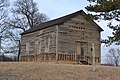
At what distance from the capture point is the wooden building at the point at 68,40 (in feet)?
109

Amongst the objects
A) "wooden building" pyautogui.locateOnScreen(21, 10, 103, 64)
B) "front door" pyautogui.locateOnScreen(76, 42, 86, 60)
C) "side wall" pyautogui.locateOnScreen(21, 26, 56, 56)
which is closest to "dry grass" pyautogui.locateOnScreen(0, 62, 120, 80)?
"wooden building" pyautogui.locateOnScreen(21, 10, 103, 64)

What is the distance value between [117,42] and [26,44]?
21234mm

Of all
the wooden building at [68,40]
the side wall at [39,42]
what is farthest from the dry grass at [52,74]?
the side wall at [39,42]

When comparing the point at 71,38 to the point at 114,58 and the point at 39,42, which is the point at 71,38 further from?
the point at 114,58

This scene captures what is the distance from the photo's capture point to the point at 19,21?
Result: 6138 centimetres

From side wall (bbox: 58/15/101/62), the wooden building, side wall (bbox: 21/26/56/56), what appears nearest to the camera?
the wooden building

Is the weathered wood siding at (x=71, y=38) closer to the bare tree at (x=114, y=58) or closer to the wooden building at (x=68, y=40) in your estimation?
the wooden building at (x=68, y=40)

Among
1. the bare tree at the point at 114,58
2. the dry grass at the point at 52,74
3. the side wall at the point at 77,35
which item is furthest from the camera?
the bare tree at the point at 114,58

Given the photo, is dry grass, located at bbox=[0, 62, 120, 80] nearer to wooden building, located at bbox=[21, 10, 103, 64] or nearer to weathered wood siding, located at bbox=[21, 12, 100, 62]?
wooden building, located at bbox=[21, 10, 103, 64]

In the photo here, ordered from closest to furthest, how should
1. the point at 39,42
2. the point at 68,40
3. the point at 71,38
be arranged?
the point at 68,40 < the point at 71,38 < the point at 39,42

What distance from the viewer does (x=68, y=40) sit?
34.0m

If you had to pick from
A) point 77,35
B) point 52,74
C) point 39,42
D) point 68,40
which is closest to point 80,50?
point 77,35

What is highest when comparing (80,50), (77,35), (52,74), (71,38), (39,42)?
(77,35)

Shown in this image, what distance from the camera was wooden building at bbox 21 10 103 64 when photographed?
33344mm
